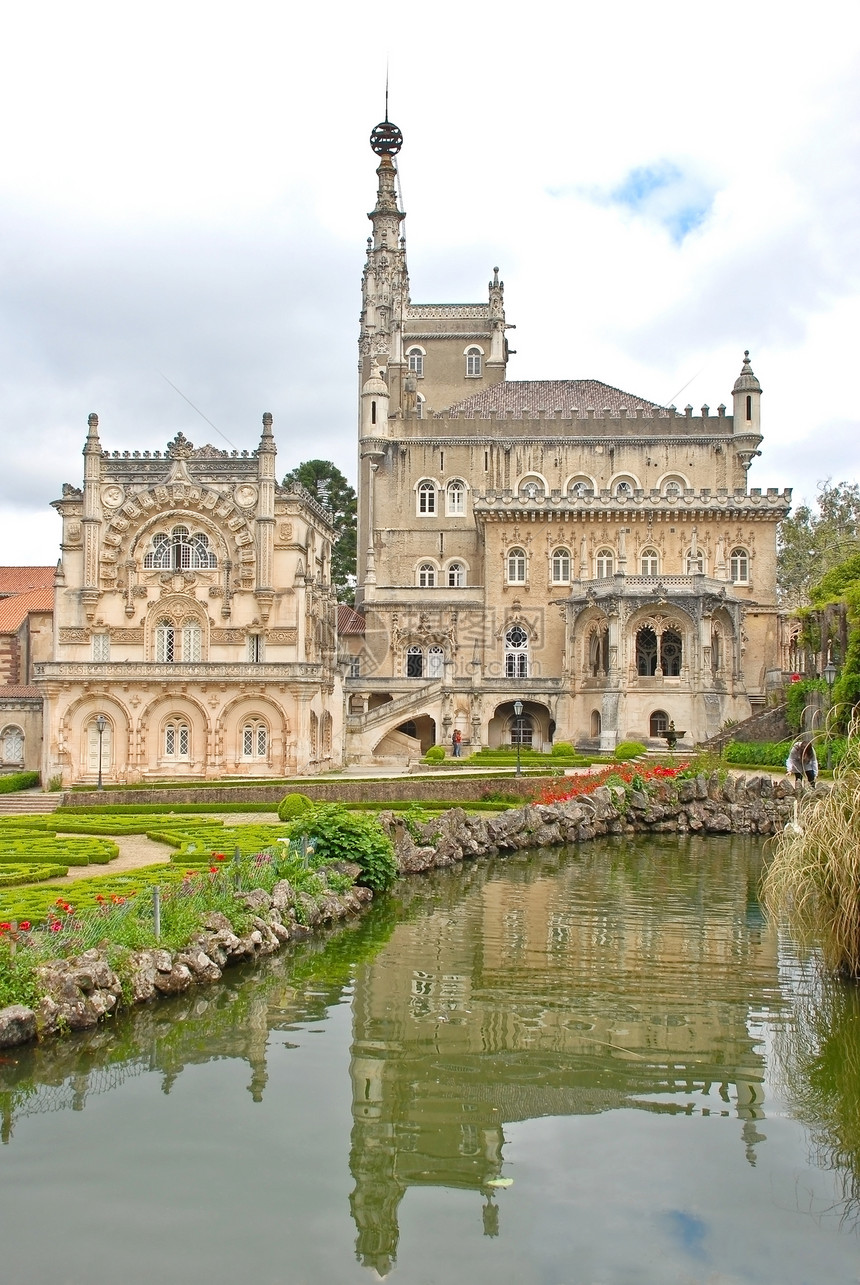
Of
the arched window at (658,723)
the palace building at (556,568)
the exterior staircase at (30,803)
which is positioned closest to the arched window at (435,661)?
the palace building at (556,568)

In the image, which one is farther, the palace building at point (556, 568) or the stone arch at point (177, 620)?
the palace building at point (556, 568)

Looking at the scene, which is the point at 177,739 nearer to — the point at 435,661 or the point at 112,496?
the point at 112,496

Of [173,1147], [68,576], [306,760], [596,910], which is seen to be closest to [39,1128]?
[173,1147]

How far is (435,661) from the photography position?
5344 centimetres

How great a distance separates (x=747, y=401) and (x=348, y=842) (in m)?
43.2

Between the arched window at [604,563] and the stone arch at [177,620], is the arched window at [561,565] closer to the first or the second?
the arched window at [604,563]

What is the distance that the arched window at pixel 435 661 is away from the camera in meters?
53.2

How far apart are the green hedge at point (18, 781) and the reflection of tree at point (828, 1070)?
3311 cm

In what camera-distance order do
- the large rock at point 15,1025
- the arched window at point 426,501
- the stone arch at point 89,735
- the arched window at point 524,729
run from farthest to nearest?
1. the arched window at point 426,501
2. the arched window at point 524,729
3. the stone arch at point 89,735
4. the large rock at point 15,1025

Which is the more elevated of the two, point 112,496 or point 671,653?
point 112,496

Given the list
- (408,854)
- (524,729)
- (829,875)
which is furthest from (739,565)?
(829,875)

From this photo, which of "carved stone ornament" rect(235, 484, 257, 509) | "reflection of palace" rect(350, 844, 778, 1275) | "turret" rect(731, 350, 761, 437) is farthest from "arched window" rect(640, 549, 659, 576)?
"reflection of palace" rect(350, 844, 778, 1275)

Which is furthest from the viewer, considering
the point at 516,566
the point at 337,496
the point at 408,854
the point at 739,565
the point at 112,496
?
the point at 337,496

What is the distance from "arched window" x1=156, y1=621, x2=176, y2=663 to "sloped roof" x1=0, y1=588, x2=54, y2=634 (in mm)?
9382
